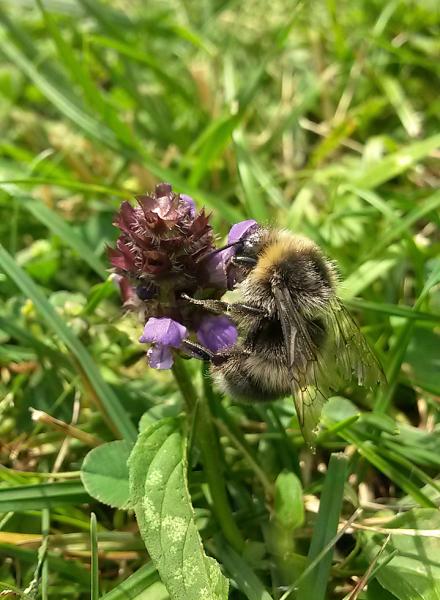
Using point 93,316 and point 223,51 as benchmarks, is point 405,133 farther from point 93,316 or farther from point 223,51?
point 93,316

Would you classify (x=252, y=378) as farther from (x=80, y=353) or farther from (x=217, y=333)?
(x=80, y=353)

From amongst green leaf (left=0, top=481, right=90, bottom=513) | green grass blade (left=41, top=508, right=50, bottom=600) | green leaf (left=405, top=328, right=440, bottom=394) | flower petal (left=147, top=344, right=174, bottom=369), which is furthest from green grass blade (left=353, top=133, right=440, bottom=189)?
green grass blade (left=41, top=508, right=50, bottom=600)

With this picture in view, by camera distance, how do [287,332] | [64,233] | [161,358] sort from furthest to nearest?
[64,233] → [161,358] → [287,332]

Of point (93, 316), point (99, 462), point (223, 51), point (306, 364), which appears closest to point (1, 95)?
point (223, 51)

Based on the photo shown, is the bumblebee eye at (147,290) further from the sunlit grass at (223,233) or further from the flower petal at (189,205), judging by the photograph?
the sunlit grass at (223,233)

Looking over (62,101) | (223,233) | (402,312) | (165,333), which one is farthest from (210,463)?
(62,101)

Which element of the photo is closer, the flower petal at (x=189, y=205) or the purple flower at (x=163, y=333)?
the purple flower at (x=163, y=333)

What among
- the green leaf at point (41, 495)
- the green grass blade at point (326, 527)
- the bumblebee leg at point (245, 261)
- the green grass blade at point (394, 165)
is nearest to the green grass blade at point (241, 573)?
the green grass blade at point (326, 527)
